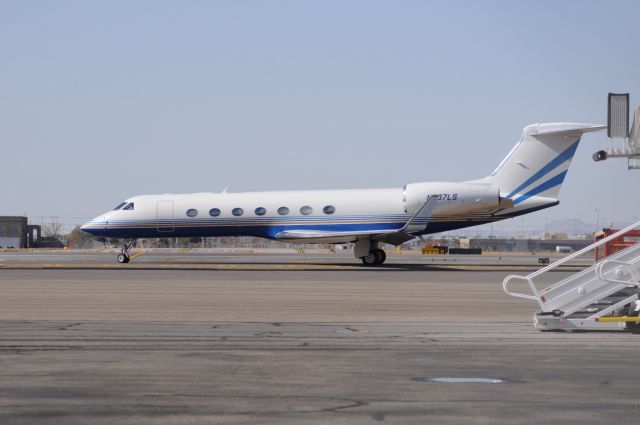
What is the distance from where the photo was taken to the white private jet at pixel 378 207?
3891 centimetres

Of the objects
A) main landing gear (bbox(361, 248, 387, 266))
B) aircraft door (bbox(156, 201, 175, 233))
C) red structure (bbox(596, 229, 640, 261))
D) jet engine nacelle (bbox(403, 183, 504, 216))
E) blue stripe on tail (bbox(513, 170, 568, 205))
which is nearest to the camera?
red structure (bbox(596, 229, 640, 261))

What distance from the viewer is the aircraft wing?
125ft

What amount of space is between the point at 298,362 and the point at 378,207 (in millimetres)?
28776

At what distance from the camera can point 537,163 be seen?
39125 millimetres

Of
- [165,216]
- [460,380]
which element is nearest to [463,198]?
[165,216]

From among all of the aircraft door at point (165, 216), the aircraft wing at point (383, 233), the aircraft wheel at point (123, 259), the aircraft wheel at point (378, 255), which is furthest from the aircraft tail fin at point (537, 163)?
the aircraft wheel at point (123, 259)

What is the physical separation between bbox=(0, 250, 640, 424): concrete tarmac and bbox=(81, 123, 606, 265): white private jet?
1600 cm

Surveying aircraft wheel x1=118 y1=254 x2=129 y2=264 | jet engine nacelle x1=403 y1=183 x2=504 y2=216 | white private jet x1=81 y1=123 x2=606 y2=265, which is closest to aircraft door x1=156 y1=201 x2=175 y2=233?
white private jet x1=81 y1=123 x2=606 y2=265

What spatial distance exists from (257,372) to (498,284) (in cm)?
2027

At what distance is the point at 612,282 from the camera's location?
15289 millimetres

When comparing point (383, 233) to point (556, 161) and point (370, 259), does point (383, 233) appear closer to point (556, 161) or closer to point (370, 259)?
point (370, 259)

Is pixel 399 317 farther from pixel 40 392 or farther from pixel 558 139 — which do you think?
pixel 558 139

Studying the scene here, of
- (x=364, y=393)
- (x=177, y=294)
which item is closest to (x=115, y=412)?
(x=364, y=393)

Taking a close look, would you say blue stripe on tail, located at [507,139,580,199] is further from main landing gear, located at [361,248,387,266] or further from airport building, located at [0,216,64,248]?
airport building, located at [0,216,64,248]
